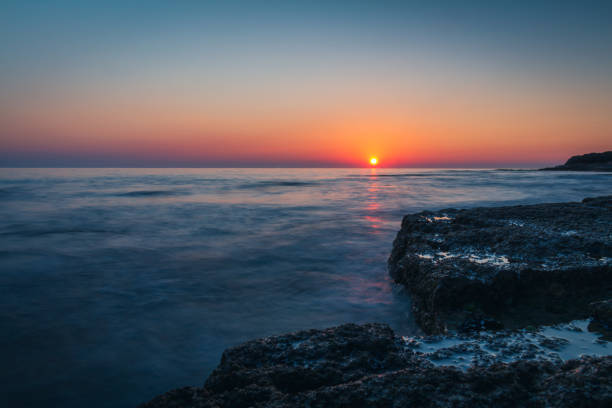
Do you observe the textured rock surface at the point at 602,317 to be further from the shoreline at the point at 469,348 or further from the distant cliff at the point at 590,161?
the distant cliff at the point at 590,161

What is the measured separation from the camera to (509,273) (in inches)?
99.6

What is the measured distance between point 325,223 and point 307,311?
579 centimetres

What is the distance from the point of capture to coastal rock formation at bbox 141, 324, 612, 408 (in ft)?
3.99

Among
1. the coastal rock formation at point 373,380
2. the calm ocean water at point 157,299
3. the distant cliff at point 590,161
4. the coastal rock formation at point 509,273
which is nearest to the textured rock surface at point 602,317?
the coastal rock formation at point 509,273

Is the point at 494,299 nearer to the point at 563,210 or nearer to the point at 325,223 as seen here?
the point at 563,210

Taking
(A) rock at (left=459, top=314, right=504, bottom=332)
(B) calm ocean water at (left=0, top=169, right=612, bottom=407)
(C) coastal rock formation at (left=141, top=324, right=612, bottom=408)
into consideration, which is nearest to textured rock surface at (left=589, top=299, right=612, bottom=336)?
(A) rock at (left=459, top=314, right=504, bottom=332)

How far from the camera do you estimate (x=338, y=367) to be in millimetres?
1541

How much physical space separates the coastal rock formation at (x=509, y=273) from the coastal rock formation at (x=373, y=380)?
88cm

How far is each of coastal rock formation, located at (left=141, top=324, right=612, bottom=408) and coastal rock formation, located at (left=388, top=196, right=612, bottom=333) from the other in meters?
0.88

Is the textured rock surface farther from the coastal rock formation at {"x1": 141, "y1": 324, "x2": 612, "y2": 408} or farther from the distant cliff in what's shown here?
the distant cliff

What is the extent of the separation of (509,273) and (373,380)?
5.75 ft

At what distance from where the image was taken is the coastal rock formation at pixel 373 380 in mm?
1216

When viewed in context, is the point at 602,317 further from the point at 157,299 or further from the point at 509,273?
the point at 157,299

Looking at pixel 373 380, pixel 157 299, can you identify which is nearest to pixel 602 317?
pixel 373 380
